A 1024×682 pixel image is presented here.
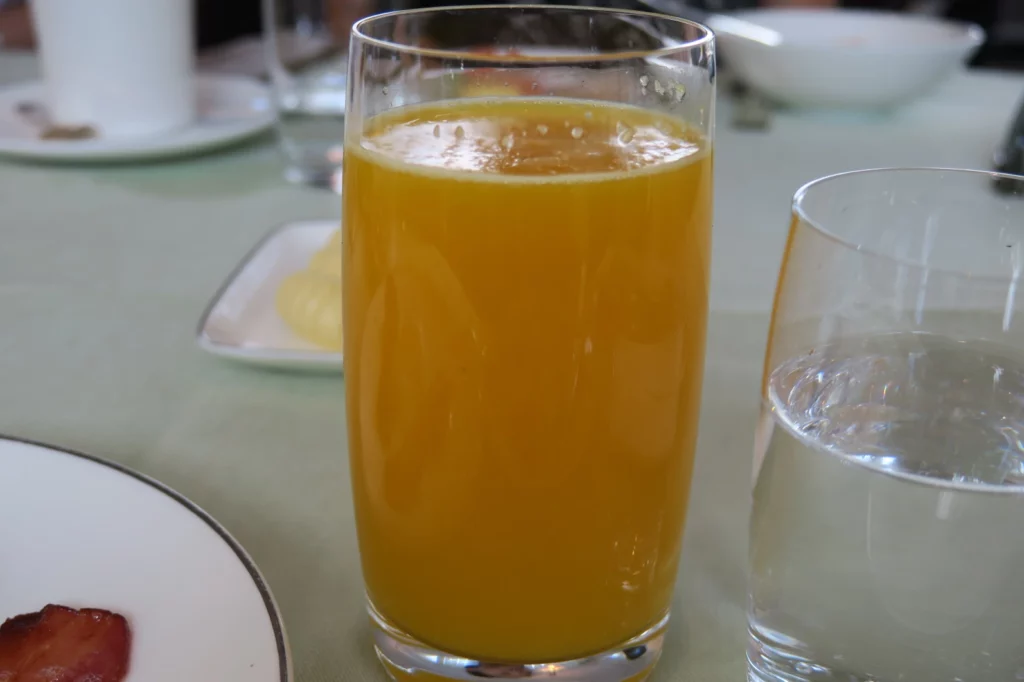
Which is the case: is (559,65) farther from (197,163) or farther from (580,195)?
(197,163)

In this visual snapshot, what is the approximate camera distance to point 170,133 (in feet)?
4.09

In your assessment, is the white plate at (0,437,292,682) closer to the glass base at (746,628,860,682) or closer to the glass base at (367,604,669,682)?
the glass base at (367,604,669,682)

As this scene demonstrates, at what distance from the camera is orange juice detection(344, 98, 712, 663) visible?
1.26 feet

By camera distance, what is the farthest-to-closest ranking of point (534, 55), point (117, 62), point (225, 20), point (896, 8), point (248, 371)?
point (225, 20)
point (896, 8)
point (117, 62)
point (248, 371)
point (534, 55)

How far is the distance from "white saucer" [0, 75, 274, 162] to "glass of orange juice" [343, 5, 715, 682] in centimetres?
82

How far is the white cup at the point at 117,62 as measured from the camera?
1.16 meters

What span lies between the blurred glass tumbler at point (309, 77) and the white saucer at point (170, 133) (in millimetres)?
99

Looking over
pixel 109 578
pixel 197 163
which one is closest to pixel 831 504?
pixel 109 578

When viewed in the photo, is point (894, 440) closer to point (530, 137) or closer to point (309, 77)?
point (530, 137)

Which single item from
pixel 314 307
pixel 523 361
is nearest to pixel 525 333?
pixel 523 361

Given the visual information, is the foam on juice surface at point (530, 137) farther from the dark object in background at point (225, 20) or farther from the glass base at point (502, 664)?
the dark object in background at point (225, 20)

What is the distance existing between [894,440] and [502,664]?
206mm

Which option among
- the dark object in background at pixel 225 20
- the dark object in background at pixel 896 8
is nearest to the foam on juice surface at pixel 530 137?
the dark object in background at pixel 896 8

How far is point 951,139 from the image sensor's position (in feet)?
4.32
